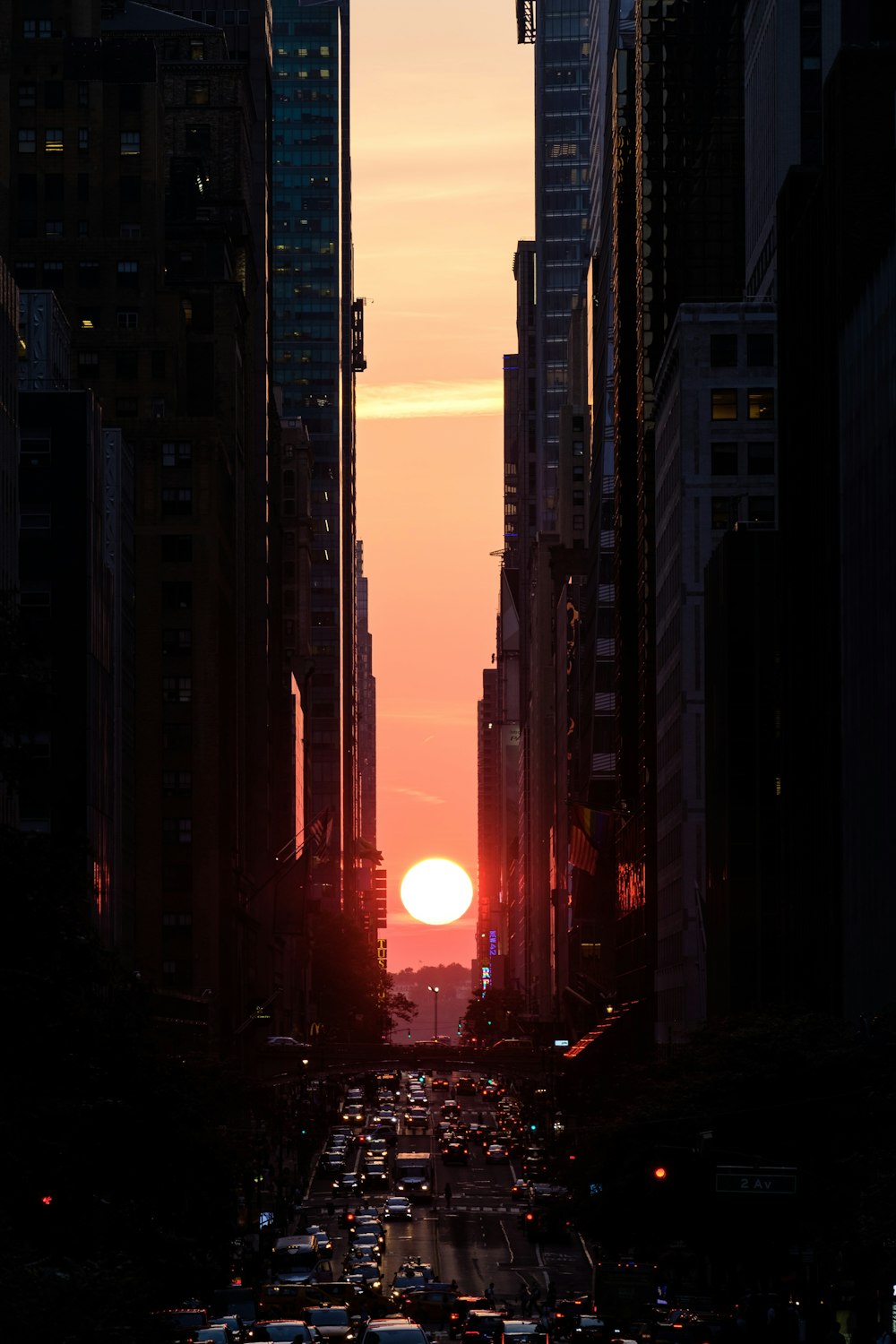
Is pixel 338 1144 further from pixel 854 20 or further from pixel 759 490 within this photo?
pixel 854 20

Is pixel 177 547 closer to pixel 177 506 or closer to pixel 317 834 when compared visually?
pixel 177 506

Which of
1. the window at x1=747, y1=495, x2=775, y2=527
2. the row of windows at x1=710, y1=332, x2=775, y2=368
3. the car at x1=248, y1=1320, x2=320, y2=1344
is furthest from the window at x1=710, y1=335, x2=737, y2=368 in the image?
the car at x1=248, y1=1320, x2=320, y2=1344

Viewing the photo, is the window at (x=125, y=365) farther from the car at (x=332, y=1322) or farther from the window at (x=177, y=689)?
the car at (x=332, y=1322)

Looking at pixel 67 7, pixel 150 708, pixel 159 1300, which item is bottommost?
pixel 159 1300

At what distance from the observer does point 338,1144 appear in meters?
169

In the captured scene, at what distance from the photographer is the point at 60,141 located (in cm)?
17550

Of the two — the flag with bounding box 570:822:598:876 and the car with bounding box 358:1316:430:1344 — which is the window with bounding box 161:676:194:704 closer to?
the flag with bounding box 570:822:598:876

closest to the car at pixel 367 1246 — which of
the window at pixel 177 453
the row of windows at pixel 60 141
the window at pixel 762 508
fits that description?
the window at pixel 762 508

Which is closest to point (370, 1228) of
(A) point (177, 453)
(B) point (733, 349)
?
(B) point (733, 349)

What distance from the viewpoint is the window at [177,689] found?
173 metres

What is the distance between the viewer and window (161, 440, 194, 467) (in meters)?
173

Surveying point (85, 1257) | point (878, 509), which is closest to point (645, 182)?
point (878, 509)

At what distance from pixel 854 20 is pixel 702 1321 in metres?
61.8

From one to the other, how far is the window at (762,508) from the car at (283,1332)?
93683 millimetres
